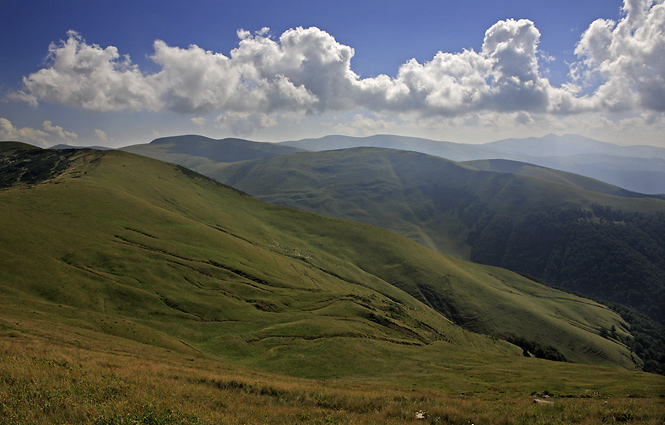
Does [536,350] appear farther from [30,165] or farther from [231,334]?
[30,165]

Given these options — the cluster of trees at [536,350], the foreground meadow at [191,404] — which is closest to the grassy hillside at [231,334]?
the foreground meadow at [191,404]

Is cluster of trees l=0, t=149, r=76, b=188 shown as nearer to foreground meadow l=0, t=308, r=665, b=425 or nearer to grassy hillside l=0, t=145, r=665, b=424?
grassy hillside l=0, t=145, r=665, b=424

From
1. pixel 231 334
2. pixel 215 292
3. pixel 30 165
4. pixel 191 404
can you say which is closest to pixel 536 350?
pixel 215 292

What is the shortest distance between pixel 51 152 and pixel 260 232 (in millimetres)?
131798

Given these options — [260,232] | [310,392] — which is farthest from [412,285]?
Answer: [310,392]

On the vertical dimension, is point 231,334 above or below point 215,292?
below

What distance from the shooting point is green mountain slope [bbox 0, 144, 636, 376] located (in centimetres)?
6044

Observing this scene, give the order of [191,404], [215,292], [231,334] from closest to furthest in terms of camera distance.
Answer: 1. [191,404]
2. [231,334]
3. [215,292]

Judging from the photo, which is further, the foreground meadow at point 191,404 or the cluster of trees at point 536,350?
the cluster of trees at point 536,350

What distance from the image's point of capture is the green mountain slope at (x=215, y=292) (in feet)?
198

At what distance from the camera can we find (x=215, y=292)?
84875 millimetres

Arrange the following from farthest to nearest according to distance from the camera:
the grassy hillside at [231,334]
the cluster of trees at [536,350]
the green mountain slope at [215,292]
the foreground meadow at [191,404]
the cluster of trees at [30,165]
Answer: the cluster of trees at [30,165], the cluster of trees at [536,350], the green mountain slope at [215,292], the grassy hillside at [231,334], the foreground meadow at [191,404]

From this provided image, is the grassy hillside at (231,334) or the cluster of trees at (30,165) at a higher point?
the cluster of trees at (30,165)

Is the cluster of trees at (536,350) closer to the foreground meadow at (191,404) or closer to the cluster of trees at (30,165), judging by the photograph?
the foreground meadow at (191,404)
